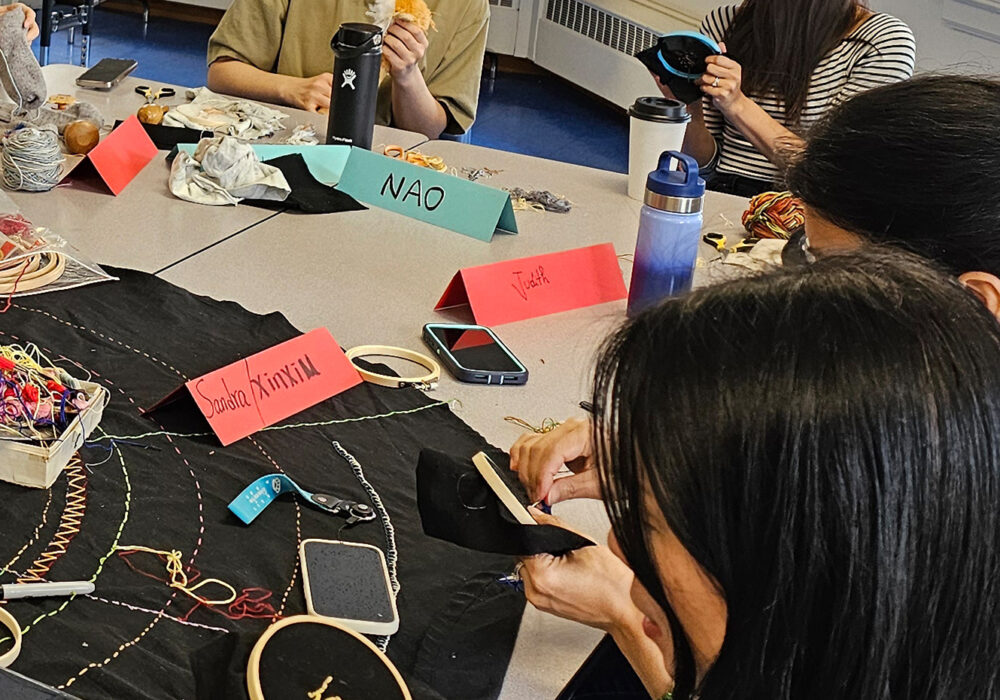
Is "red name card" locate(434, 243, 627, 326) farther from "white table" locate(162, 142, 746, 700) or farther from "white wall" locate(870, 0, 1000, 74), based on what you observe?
"white wall" locate(870, 0, 1000, 74)

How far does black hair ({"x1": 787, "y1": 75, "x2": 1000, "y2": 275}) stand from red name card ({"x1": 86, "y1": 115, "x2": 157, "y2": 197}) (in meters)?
1.03

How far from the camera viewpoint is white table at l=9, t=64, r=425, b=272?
1.50 metres

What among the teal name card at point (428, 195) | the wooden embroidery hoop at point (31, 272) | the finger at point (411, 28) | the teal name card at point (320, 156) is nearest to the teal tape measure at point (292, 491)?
the wooden embroidery hoop at point (31, 272)

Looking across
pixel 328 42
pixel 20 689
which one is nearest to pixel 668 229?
pixel 20 689

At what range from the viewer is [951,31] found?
10.9ft

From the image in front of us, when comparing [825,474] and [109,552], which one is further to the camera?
[109,552]

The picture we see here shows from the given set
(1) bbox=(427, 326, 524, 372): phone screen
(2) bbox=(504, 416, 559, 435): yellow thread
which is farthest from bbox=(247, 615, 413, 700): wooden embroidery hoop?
(1) bbox=(427, 326, 524, 372): phone screen

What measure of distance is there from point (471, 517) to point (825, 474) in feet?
1.46

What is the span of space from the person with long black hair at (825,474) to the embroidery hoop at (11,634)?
1.49ft

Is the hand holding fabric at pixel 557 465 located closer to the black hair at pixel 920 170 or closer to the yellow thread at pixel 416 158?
the black hair at pixel 920 170

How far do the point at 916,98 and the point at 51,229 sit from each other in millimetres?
1099

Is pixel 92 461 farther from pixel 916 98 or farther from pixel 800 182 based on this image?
pixel 916 98

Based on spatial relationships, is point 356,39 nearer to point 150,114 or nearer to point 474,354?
point 150,114

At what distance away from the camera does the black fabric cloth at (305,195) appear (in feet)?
5.76
